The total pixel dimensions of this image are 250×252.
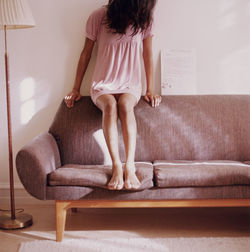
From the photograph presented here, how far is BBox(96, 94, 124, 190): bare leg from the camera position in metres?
2.31

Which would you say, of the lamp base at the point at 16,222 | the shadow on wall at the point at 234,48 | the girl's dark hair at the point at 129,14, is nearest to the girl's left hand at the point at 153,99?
the girl's dark hair at the point at 129,14

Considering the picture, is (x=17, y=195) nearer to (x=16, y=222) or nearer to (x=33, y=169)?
(x=16, y=222)

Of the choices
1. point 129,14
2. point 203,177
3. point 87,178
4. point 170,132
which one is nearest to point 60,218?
point 87,178

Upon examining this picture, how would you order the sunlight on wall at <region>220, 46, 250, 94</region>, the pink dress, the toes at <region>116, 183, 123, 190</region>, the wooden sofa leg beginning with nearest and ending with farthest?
the toes at <region>116, 183, 123, 190</region>, the wooden sofa leg, the pink dress, the sunlight on wall at <region>220, 46, 250, 94</region>

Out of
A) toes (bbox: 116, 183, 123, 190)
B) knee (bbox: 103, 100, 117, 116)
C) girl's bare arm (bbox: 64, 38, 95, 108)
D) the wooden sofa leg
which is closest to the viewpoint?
toes (bbox: 116, 183, 123, 190)

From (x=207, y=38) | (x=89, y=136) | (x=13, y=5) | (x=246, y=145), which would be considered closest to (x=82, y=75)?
(x=89, y=136)

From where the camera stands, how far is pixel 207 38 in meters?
3.10

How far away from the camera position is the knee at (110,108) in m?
2.55

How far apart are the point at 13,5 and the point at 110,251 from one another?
1.63m

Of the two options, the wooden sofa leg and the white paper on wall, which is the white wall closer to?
the white paper on wall

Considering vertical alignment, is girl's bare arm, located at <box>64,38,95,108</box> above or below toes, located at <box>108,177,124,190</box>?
above

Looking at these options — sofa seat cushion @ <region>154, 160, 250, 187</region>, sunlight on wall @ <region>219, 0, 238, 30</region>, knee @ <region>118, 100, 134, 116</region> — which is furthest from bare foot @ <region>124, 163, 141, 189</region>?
sunlight on wall @ <region>219, 0, 238, 30</region>

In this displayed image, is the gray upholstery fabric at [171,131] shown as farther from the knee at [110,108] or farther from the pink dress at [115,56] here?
the knee at [110,108]

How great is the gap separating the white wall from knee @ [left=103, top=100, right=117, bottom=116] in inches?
24.6
